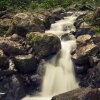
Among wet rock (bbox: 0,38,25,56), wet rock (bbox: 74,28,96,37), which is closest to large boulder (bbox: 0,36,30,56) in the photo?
wet rock (bbox: 0,38,25,56)

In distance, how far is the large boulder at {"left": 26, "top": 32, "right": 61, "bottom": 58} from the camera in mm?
24812

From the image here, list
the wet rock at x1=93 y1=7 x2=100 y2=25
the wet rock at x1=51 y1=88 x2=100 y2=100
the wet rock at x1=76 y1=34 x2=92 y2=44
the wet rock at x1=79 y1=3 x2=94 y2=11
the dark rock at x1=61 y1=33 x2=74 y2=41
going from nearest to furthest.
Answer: the wet rock at x1=51 y1=88 x2=100 y2=100 < the wet rock at x1=76 y1=34 x2=92 y2=44 < the dark rock at x1=61 y1=33 x2=74 y2=41 < the wet rock at x1=93 y1=7 x2=100 y2=25 < the wet rock at x1=79 y1=3 x2=94 y2=11

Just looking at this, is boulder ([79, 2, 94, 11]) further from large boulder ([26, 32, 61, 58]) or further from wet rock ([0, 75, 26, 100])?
wet rock ([0, 75, 26, 100])

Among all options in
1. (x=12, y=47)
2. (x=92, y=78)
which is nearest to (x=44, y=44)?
(x=12, y=47)

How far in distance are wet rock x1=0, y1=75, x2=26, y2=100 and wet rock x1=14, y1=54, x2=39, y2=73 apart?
3.08ft

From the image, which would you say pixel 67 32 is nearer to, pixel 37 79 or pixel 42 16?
pixel 42 16

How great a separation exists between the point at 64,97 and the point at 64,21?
15.9 metres

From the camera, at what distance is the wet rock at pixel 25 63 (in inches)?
919

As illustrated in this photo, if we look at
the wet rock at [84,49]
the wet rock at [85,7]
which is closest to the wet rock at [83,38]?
Answer: the wet rock at [84,49]

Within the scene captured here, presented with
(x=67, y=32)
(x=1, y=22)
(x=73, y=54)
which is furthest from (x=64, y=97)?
(x=1, y=22)

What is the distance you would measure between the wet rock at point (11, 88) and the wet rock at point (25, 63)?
37.0 inches

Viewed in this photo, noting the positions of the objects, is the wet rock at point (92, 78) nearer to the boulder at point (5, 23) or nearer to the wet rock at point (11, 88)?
the wet rock at point (11, 88)

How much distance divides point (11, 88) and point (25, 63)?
2039mm

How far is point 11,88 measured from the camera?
22.5m
